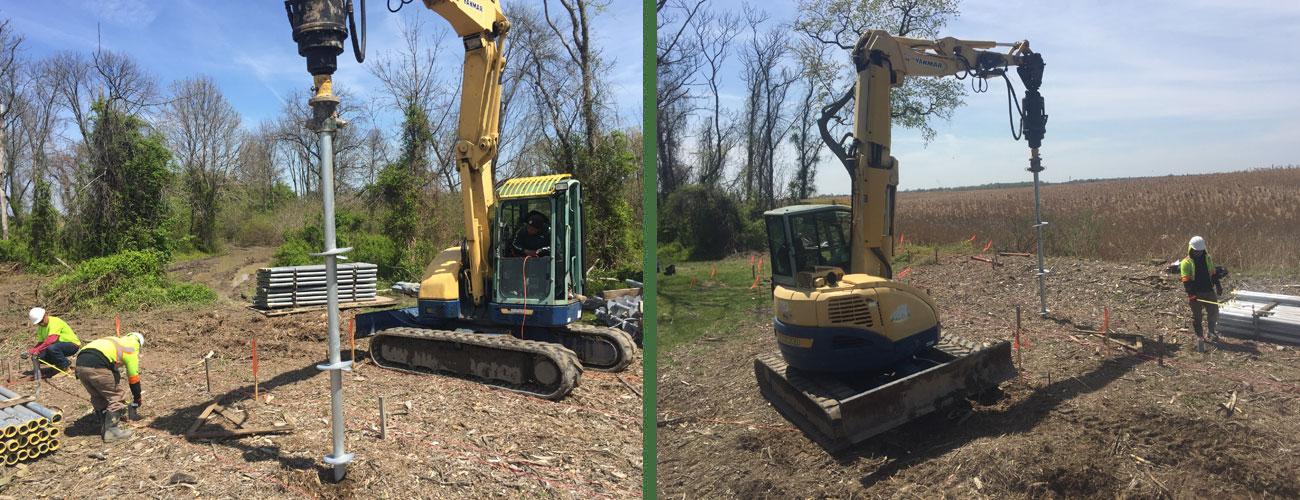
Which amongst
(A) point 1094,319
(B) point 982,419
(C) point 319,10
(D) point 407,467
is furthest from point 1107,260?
(C) point 319,10

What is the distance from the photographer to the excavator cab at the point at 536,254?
291 inches

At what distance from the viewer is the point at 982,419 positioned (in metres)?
4.94

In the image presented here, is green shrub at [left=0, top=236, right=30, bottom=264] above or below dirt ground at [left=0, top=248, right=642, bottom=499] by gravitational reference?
above

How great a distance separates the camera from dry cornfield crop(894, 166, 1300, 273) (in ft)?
16.3

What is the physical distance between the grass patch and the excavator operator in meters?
1.65

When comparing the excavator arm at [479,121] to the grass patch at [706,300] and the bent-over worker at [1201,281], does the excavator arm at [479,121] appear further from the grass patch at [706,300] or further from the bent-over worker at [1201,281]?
the bent-over worker at [1201,281]

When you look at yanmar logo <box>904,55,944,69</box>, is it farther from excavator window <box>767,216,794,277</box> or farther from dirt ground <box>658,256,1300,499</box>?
dirt ground <box>658,256,1300,499</box>

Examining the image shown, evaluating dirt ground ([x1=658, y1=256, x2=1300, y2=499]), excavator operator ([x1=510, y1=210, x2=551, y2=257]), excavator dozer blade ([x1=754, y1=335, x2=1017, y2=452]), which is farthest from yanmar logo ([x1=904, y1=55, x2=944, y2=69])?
excavator operator ([x1=510, y1=210, x2=551, y2=257])

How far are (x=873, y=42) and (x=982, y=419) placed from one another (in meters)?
2.82

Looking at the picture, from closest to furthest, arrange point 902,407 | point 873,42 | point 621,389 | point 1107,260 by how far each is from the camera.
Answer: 1. point 902,407
2. point 873,42
3. point 1107,260
4. point 621,389

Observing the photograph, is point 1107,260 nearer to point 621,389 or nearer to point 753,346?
point 753,346

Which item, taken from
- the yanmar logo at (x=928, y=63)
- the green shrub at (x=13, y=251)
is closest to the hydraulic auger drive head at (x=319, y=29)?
the yanmar logo at (x=928, y=63)

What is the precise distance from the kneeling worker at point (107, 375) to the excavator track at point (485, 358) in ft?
8.34

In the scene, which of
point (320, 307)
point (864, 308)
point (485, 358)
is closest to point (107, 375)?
point (485, 358)
